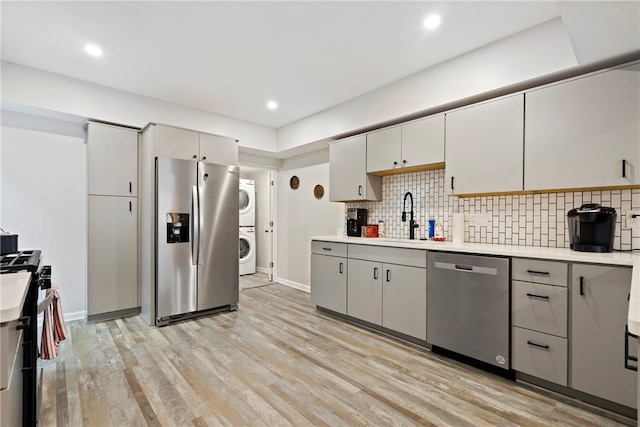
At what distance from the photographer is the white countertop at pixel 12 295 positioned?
34.1 inches

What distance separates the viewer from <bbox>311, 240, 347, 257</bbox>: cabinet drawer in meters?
3.51

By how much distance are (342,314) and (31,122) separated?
408cm

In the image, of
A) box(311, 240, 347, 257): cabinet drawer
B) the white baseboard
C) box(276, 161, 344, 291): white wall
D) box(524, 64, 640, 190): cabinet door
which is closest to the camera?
box(524, 64, 640, 190): cabinet door

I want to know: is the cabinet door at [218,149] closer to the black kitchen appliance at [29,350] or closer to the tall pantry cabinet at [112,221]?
the tall pantry cabinet at [112,221]

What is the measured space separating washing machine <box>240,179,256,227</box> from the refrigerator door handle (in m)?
2.58

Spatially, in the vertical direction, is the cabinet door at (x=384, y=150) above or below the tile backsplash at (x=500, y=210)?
above

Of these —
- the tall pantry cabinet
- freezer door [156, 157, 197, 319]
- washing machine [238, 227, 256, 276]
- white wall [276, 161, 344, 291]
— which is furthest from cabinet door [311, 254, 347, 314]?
washing machine [238, 227, 256, 276]

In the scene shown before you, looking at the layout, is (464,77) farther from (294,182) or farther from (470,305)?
(294,182)

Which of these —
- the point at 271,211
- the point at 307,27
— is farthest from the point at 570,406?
the point at 271,211

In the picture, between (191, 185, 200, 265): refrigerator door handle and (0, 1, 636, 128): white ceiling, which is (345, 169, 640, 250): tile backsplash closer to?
(0, 1, 636, 128): white ceiling

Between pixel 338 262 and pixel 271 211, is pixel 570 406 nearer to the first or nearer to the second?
pixel 338 262

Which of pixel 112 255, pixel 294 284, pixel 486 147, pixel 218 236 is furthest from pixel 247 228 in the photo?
pixel 486 147

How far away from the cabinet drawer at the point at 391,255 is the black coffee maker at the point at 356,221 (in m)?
0.56

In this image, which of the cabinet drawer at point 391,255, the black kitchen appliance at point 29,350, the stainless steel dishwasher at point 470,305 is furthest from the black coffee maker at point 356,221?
the black kitchen appliance at point 29,350
